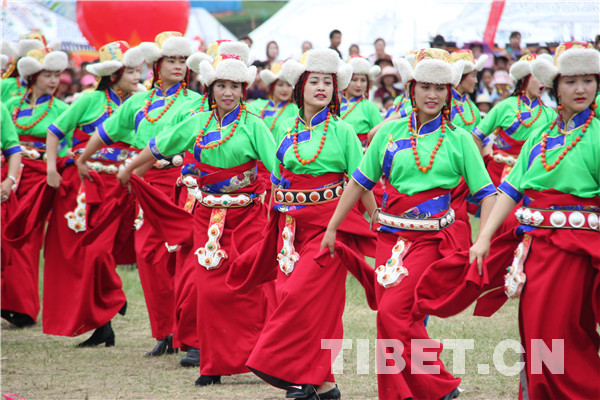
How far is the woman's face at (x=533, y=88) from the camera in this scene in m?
7.70

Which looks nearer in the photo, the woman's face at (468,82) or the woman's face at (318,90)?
the woman's face at (318,90)

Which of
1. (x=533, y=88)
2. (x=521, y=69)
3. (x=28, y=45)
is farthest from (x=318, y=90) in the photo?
(x=28, y=45)

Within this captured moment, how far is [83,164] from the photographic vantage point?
6.82 meters

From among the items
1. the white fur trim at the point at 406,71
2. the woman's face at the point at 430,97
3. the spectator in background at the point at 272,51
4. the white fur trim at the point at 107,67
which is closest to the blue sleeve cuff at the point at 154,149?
the white fur trim at the point at 107,67

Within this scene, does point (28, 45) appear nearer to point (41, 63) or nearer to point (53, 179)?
point (41, 63)

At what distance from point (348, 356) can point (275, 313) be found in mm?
1430

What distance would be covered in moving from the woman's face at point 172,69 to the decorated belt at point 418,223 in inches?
109

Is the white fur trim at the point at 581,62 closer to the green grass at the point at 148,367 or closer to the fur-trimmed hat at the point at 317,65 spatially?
the fur-trimmed hat at the point at 317,65

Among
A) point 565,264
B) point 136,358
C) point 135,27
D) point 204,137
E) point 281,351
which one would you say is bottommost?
point 136,358

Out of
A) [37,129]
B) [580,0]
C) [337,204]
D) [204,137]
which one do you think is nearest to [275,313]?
[337,204]

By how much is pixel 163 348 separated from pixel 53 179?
5.46 ft

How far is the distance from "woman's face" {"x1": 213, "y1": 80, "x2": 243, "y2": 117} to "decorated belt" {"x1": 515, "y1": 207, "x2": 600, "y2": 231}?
90.6 inches

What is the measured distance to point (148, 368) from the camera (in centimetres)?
621

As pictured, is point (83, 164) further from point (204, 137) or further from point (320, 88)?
point (320, 88)
